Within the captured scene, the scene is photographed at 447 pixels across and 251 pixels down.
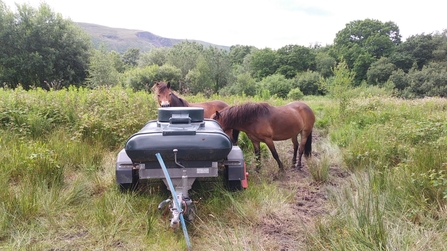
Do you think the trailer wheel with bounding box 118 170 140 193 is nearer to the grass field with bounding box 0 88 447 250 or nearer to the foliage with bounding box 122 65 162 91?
the grass field with bounding box 0 88 447 250

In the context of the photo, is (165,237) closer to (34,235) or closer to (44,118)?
(34,235)

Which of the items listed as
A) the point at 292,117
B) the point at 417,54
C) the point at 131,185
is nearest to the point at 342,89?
the point at 292,117

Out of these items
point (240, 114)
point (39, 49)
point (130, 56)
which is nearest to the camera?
point (240, 114)

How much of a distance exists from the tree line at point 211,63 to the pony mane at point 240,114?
491cm

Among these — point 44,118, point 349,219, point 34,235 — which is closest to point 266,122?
point 349,219

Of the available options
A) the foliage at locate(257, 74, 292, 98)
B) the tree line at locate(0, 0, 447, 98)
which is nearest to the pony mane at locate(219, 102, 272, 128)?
the tree line at locate(0, 0, 447, 98)

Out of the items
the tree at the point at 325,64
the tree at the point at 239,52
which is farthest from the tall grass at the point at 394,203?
the tree at the point at 239,52

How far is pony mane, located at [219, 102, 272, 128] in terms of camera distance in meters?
4.59

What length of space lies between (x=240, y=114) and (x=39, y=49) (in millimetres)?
27601

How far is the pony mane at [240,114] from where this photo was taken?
459cm

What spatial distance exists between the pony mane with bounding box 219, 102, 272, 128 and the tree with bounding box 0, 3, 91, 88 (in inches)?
963

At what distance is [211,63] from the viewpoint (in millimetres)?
39969

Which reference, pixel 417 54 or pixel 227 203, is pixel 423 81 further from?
pixel 227 203

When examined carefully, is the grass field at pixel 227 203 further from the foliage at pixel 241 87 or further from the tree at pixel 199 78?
the foliage at pixel 241 87
